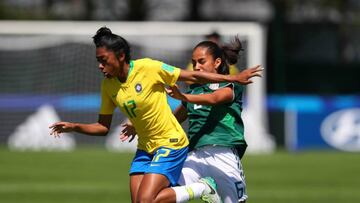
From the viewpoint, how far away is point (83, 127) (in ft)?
30.9

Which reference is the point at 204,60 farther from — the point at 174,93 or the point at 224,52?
the point at 174,93

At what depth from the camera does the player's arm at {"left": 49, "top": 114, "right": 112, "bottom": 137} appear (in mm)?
9344

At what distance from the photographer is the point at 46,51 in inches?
1032

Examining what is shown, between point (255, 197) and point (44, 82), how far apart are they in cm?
1202

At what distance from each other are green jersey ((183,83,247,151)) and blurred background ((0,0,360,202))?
4782mm

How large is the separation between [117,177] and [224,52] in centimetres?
859

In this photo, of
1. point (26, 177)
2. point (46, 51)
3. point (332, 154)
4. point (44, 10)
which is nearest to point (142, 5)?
point (44, 10)

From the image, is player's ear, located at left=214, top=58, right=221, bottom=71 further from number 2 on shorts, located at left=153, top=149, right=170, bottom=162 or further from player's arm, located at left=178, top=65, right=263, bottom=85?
number 2 on shorts, located at left=153, top=149, right=170, bottom=162

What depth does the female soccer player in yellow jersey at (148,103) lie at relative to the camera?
889cm

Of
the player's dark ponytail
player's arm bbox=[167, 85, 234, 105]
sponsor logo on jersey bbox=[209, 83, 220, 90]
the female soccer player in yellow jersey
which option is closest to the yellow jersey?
the female soccer player in yellow jersey

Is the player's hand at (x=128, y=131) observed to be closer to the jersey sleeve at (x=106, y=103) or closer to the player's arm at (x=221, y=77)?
the jersey sleeve at (x=106, y=103)

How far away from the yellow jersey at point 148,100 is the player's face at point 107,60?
148mm

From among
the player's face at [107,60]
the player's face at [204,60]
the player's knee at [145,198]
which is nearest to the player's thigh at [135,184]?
the player's knee at [145,198]

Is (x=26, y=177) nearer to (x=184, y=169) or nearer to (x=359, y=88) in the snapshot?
(x=184, y=169)
